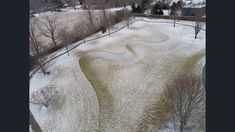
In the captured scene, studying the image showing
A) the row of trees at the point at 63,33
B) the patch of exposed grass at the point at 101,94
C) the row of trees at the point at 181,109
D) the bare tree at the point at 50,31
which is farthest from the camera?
the bare tree at the point at 50,31

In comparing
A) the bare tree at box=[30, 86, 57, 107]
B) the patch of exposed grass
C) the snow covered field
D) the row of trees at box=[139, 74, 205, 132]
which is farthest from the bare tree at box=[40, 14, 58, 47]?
the row of trees at box=[139, 74, 205, 132]

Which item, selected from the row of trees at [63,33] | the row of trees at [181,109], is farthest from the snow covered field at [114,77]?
the row of trees at [63,33]

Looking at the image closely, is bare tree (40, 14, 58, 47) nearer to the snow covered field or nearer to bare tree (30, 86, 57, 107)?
the snow covered field

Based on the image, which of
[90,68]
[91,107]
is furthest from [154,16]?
[91,107]

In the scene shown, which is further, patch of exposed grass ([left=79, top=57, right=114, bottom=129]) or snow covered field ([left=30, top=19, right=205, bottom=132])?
patch of exposed grass ([left=79, top=57, right=114, bottom=129])

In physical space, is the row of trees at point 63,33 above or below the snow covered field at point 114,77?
above

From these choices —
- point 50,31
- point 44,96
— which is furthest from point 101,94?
point 50,31

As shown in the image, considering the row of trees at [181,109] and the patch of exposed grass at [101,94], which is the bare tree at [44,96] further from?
the row of trees at [181,109]
